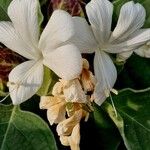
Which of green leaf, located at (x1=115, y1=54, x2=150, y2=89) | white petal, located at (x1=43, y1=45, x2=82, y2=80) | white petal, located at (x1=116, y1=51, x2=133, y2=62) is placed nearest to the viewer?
white petal, located at (x1=43, y1=45, x2=82, y2=80)

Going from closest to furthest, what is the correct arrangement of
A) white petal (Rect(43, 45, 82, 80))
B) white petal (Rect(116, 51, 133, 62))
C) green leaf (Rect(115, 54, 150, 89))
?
white petal (Rect(43, 45, 82, 80)), white petal (Rect(116, 51, 133, 62)), green leaf (Rect(115, 54, 150, 89))

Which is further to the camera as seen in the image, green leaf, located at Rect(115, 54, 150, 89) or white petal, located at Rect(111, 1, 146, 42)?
green leaf, located at Rect(115, 54, 150, 89)

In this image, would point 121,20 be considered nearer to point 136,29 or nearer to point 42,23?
point 136,29

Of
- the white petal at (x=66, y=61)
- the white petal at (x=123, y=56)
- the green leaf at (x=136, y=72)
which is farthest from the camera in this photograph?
the green leaf at (x=136, y=72)

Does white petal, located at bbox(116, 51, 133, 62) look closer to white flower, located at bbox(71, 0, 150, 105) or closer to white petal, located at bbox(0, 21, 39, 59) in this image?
white flower, located at bbox(71, 0, 150, 105)

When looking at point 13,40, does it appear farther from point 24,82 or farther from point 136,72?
point 136,72

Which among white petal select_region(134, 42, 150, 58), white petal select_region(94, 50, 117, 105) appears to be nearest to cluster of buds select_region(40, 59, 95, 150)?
white petal select_region(94, 50, 117, 105)

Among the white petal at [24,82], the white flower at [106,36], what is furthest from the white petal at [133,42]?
the white petal at [24,82]

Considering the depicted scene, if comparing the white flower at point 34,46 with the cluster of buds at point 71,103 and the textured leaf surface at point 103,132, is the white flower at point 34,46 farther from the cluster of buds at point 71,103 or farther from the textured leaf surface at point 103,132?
the textured leaf surface at point 103,132
